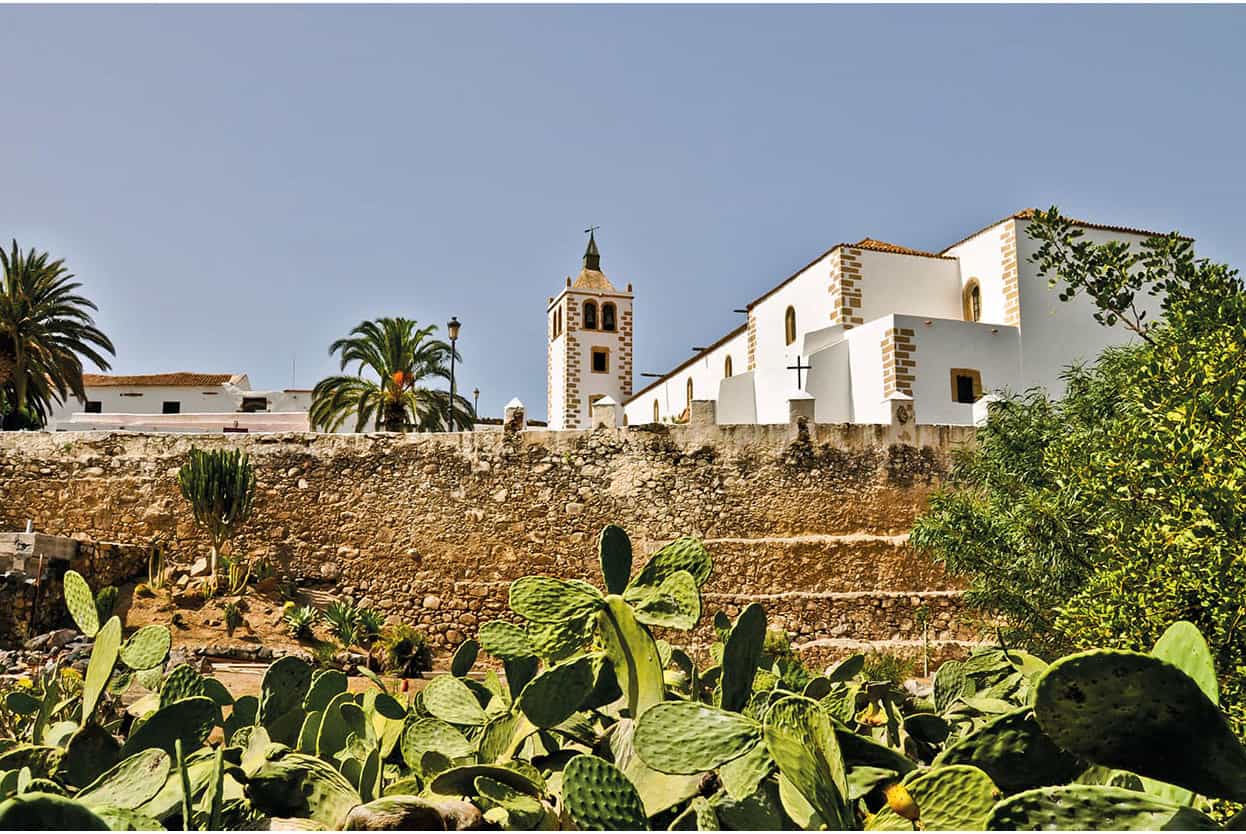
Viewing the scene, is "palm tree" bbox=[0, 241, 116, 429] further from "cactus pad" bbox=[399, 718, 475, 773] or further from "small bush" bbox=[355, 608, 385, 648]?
"cactus pad" bbox=[399, 718, 475, 773]

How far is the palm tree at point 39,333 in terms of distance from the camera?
68.9 ft

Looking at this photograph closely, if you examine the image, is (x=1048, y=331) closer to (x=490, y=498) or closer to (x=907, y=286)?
(x=907, y=286)

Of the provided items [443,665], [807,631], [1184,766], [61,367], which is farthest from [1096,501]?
[61,367]

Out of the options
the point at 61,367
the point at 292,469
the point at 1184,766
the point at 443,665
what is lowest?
the point at 443,665

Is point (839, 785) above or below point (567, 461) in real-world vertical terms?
below

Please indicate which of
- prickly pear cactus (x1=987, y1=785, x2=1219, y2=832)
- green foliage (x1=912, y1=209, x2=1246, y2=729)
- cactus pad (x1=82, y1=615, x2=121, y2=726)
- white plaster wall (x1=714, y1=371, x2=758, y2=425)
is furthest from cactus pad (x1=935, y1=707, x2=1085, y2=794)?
white plaster wall (x1=714, y1=371, x2=758, y2=425)

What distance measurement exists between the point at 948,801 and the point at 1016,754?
125 mm

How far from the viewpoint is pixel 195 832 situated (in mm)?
1214

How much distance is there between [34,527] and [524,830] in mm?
17819

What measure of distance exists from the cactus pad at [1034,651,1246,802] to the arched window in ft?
68.9

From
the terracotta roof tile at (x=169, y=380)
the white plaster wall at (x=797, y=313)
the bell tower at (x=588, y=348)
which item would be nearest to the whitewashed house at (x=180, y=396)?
the terracotta roof tile at (x=169, y=380)

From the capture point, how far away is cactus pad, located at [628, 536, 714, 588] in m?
1.72

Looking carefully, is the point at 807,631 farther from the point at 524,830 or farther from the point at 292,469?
→ the point at 524,830

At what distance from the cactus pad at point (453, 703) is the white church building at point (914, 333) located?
15260mm
